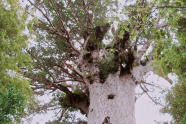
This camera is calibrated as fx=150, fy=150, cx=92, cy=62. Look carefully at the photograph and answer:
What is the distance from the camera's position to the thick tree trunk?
16.1ft

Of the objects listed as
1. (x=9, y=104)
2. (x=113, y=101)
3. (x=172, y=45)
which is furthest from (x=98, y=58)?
(x=9, y=104)

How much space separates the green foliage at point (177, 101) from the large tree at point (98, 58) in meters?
1.65

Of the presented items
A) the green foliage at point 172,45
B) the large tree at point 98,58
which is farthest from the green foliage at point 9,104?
the green foliage at point 172,45

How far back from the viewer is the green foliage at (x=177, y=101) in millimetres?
7230

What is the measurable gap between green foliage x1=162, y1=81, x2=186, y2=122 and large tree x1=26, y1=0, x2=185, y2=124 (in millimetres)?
1650

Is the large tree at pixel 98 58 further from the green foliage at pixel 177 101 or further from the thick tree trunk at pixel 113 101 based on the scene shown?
the green foliage at pixel 177 101

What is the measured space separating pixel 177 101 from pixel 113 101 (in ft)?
13.7

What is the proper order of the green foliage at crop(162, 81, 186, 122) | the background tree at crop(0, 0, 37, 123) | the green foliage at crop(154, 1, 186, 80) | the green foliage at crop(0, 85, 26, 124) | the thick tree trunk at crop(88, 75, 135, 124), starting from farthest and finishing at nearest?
the green foliage at crop(162, 81, 186, 122), the thick tree trunk at crop(88, 75, 135, 124), the green foliage at crop(154, 1, 186, 80), the background tree at crop(0, 0, 37, 123), the green foliage at crop(0, 85, 26, 124)

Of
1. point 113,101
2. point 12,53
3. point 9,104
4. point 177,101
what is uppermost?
point 177,101

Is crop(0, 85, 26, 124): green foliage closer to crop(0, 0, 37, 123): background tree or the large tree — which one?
crop(0, 0, 37, 123): background tree

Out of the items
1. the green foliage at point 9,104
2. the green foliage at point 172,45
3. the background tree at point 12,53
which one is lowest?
the green foliage at point 9,104

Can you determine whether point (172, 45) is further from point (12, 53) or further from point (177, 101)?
point (177, 101)

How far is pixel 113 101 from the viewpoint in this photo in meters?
5.38

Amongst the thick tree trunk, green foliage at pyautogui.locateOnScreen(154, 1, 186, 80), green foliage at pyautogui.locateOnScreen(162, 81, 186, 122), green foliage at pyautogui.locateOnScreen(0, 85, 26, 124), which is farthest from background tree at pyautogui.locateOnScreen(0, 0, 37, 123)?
green foliage at pyautogui.locateOnScreen(162, 81, 186, 122)
